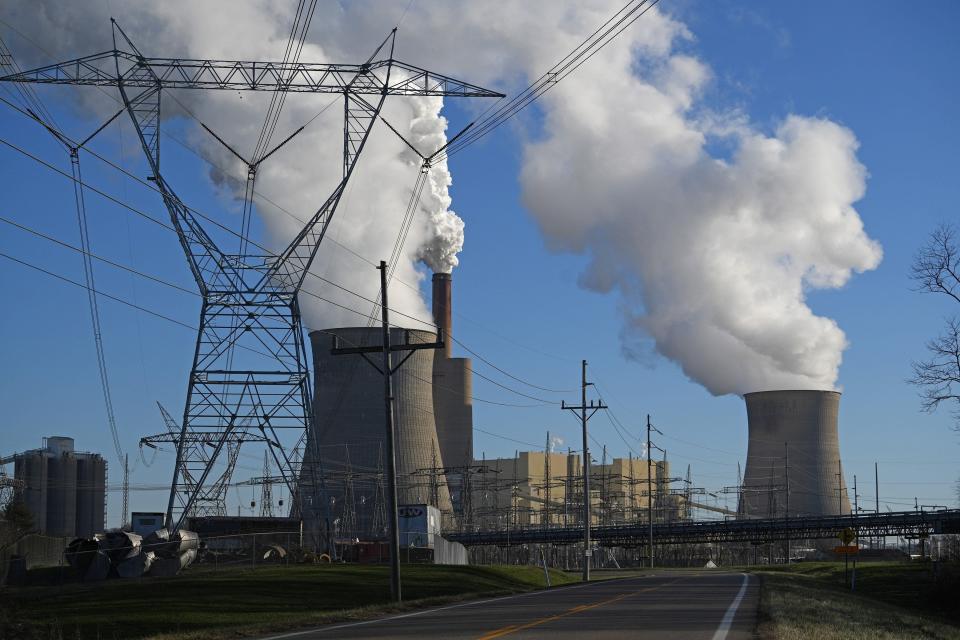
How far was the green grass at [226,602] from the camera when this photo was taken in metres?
14.7

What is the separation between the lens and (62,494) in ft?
316

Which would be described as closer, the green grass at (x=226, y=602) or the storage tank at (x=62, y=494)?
the green grass at (x=226, y=602)

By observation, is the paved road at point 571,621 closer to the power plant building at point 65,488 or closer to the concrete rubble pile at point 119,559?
the concrete rubble pile at point 119,559

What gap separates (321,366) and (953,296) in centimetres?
4209

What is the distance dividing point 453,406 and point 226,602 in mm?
73318

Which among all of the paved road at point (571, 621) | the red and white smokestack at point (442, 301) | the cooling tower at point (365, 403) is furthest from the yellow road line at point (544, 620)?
the red and white smokestack at point (442, 301)

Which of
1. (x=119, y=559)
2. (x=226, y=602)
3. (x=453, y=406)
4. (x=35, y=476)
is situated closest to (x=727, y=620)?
(x=226, y=602)

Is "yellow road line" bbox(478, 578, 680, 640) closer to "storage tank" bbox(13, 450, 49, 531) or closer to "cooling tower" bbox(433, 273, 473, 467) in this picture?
"cooling tower" bbox(433, 273, 473, 467)

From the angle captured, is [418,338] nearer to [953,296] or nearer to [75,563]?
[75,563]

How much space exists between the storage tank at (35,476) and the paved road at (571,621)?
79.3m

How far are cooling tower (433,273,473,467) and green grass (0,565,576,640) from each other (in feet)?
197

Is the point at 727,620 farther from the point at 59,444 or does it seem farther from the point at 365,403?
the point at 59,444

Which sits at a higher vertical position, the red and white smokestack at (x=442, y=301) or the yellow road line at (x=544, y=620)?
the red and white smokestack at (x=442, y=301)

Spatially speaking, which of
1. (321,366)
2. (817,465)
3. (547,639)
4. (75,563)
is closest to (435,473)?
(321,366)
